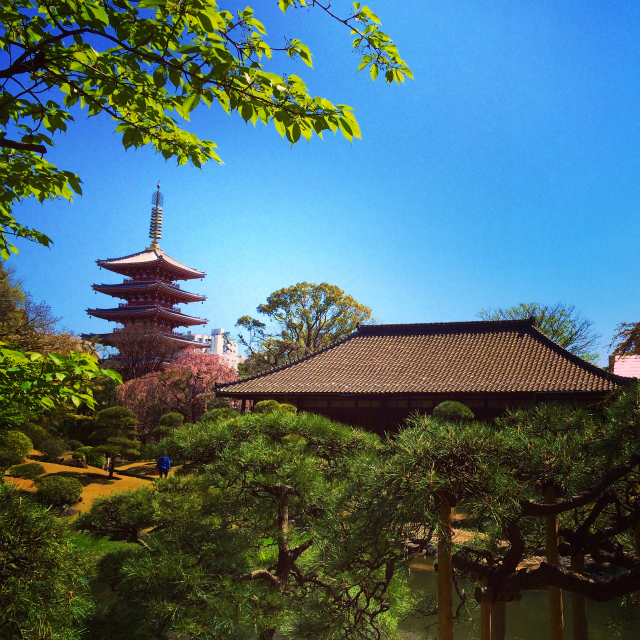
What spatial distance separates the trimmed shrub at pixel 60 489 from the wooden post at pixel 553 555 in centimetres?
1018

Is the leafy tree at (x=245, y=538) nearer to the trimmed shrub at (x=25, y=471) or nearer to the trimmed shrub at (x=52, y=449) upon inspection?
the trimmed shrub at (x=25, y=471)

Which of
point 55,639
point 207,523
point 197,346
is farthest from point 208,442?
point 197,346

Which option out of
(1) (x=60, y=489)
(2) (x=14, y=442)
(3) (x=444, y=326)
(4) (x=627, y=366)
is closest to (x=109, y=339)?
(2) (x=14, y=442)

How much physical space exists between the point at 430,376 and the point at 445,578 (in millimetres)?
12680

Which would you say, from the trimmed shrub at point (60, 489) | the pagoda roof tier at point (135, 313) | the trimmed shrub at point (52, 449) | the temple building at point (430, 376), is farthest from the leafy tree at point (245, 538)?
the pagoda roof tier at point (135, 313)

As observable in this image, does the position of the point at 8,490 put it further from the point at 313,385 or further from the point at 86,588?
the point at 313,385

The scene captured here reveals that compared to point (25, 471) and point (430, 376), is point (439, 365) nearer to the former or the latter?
point (430, 376)

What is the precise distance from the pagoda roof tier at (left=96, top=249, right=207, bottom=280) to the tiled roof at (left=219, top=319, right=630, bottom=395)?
17856 mm

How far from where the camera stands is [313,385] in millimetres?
14758

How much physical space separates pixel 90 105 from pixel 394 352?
14.6 metres

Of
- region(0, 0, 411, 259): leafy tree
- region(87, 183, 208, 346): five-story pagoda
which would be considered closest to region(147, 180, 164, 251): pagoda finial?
region(87, 183, 208, 346): five-story pagoda

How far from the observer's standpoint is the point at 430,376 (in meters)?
14.3

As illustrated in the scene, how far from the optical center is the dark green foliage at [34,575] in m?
2.11

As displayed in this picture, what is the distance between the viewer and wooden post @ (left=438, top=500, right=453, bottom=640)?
191 cm
